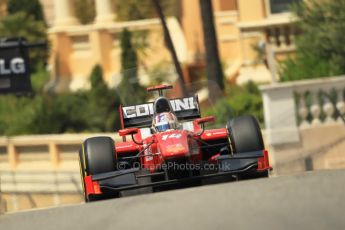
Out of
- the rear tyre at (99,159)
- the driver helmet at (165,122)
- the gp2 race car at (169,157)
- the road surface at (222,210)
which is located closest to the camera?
the road surface at (222,210)

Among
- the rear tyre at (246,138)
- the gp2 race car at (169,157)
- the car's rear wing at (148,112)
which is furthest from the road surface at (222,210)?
the car's rear wing at (148,112)

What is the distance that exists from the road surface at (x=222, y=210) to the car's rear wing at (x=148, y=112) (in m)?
4.42

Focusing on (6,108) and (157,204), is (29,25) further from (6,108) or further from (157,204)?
(157,204)

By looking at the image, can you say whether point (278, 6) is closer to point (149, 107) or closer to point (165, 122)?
point (149, 107)

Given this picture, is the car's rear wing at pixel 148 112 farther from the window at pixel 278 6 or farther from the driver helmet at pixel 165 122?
the window at pixel 278 6

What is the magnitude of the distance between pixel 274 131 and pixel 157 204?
11535 millimetres

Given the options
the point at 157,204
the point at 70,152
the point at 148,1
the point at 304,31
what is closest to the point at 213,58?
the point at 304,31

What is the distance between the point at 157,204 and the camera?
34.7 feet

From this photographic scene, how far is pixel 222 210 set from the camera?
1025 centimetres

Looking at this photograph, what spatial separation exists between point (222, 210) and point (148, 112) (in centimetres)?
530

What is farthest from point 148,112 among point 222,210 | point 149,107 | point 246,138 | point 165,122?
point 222,210

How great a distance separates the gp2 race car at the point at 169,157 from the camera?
13492 millimetres

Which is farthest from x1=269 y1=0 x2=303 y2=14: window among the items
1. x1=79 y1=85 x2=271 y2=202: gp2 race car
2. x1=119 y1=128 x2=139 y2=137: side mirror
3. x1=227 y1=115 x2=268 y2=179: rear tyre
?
x1=227 y1=115 x2=268 y2=179: rear tyre

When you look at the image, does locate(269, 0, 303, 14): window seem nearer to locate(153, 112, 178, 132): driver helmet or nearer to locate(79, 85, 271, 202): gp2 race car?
locate(79, 85, 271, 202): gp2 race car
